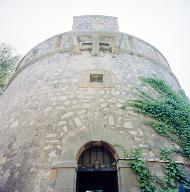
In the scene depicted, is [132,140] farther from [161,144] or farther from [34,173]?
[34,173]

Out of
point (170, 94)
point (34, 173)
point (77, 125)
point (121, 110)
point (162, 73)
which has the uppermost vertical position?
point (162, 73)

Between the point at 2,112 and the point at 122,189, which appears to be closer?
the point at 122,189

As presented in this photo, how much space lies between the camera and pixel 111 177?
6.25 metres

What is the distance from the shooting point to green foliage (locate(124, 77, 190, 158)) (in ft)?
17.5

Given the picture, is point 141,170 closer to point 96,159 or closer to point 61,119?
point 96,159

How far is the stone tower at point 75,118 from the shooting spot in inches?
176

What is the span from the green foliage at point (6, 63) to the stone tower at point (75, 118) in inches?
199

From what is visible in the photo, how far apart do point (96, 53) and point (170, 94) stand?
2.61 m

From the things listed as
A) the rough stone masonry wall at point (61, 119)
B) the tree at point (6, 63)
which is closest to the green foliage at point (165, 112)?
the rough stone masonry wall at point (61, 119)

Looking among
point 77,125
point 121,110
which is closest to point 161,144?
point 121,110

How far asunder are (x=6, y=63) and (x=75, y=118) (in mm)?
9695

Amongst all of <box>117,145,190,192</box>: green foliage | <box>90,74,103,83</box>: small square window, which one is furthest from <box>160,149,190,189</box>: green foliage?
<box>90,74,103,83</box>: small square window

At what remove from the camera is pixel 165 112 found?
5727 millimetres

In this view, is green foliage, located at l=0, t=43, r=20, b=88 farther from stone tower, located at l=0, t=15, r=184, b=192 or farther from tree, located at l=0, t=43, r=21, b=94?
stone tower, located at l=0, t=15, r=184, b=192
